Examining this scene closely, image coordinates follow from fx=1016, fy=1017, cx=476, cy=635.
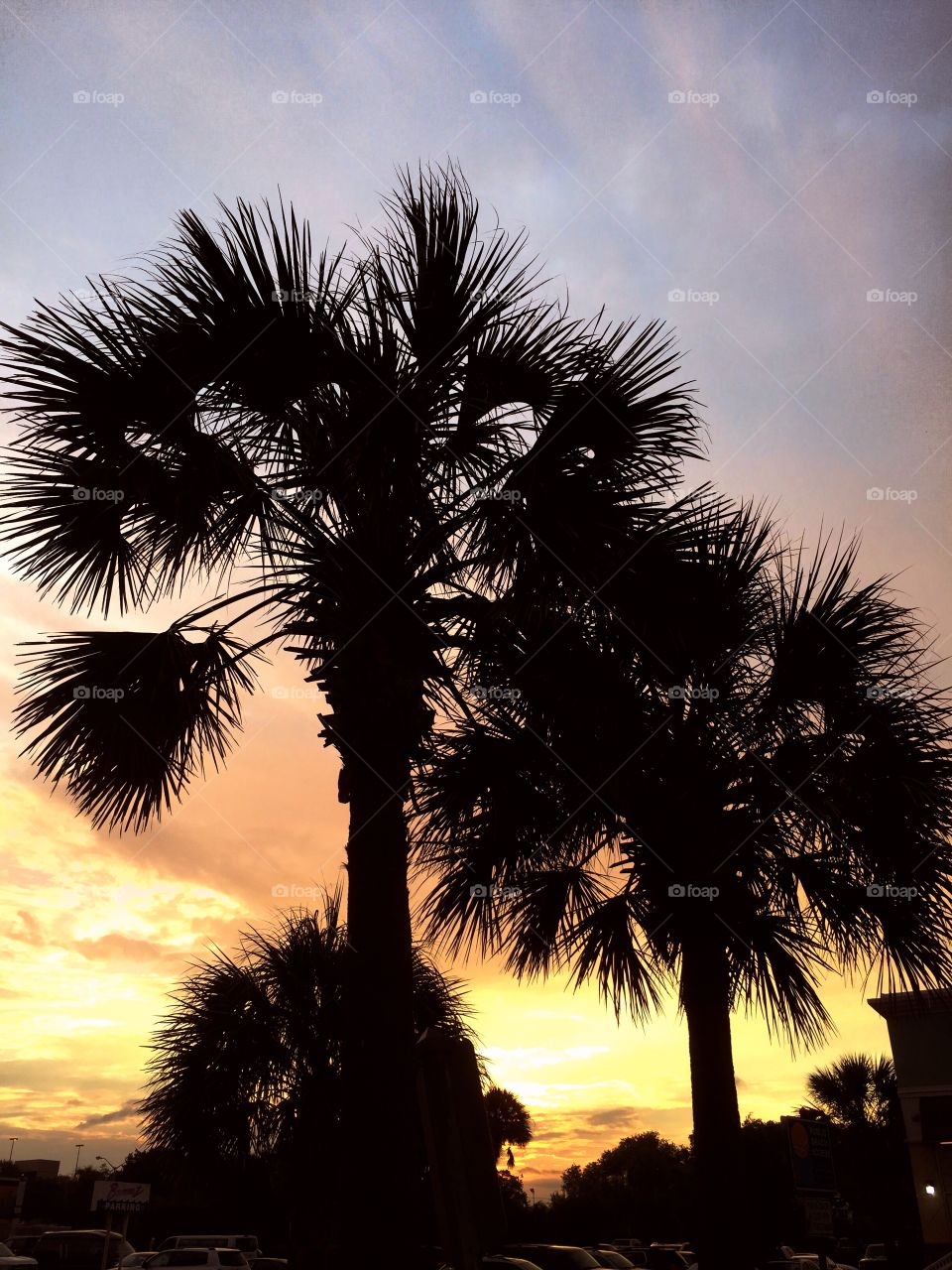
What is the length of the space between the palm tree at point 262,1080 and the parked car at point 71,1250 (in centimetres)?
1725

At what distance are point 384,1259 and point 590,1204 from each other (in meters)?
34.7

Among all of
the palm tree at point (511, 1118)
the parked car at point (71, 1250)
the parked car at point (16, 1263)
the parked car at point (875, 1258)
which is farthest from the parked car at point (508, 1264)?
the palm tree at point (511, 1118)

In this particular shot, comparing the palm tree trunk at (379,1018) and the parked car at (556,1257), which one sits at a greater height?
the palm tree trunk at (379,1018)

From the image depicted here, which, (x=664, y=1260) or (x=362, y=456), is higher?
(x=362, y=456)

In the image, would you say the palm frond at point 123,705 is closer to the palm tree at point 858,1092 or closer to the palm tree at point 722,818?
the palm tree at point 722,818

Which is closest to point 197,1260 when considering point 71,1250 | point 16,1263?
point 16,1263

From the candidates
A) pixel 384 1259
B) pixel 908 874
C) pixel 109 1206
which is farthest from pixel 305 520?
pixel 109 1206

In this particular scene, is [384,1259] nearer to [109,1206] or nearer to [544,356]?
[544,356]

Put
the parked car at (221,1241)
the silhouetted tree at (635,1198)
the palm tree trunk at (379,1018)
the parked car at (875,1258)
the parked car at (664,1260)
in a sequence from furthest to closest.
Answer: the silhouetted tree at (635,1198), the parked car at (221,1241), the parked car at (875,1258), the parked car at (664,1260), the palm tree trunk at (379,1018)

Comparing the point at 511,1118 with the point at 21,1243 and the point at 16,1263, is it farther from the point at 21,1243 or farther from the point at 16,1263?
the point at 16,1263

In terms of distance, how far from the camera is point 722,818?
9.30 metres

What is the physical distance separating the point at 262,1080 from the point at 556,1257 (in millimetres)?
7387

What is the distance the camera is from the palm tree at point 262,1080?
40.1ft

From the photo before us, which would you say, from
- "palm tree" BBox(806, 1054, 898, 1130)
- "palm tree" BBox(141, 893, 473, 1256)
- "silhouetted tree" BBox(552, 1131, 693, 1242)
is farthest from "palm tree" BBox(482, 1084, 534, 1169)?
"palm tree" BBox(141, 893, 473, 1256)
